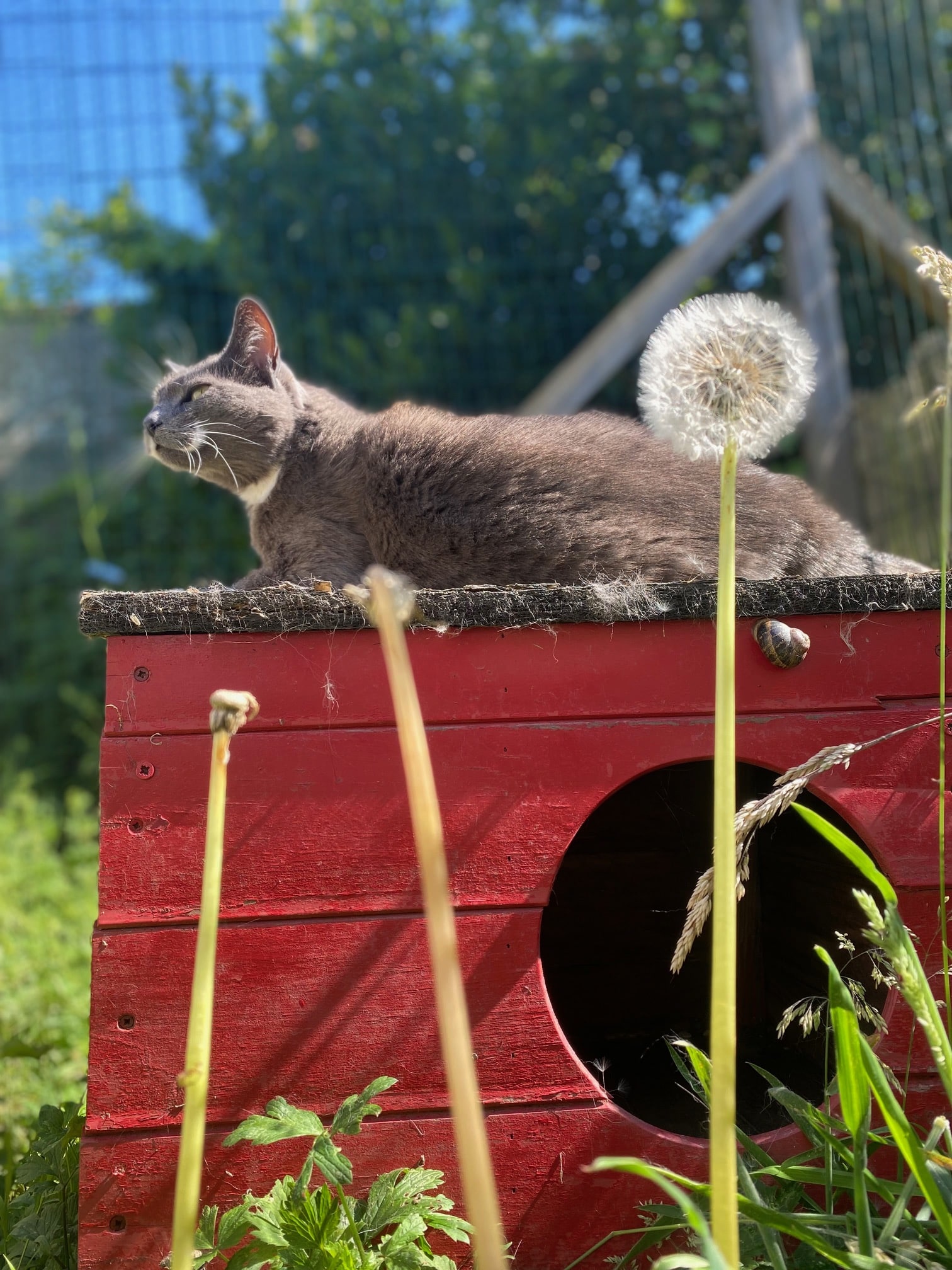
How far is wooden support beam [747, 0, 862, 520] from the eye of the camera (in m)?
3.35

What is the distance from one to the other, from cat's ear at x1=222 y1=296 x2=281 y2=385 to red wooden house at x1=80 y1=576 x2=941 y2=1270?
879 millimetres

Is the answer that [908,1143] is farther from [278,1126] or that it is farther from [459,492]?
[459,492]

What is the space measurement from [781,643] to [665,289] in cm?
229

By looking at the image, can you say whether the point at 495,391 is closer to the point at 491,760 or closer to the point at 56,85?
the point at 56,85

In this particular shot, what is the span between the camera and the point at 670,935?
2.23 m

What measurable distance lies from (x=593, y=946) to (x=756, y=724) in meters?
1.04

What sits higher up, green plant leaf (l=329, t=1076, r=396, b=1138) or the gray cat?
the gray cat

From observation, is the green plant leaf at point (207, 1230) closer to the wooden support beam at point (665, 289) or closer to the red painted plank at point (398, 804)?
the red painted plank at point (398, 804)

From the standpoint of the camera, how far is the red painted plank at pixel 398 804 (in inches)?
50.6

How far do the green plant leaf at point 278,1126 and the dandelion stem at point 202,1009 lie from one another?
35cm

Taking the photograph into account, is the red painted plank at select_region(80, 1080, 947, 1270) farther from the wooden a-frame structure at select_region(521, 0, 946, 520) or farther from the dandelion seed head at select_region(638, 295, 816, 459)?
the wooden a-frame structure at select_region(521, 0, 946, 520)

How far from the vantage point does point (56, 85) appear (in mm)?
4324

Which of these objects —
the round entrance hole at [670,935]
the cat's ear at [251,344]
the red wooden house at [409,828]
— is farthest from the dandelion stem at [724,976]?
the cat's ear at [251,344]

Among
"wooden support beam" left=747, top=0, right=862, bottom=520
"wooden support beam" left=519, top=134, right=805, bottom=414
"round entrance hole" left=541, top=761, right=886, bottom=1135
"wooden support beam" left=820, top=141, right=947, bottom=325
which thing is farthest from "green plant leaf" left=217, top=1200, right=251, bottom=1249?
"wooden support beam" left=820, top=141, right=947, bottom=325
